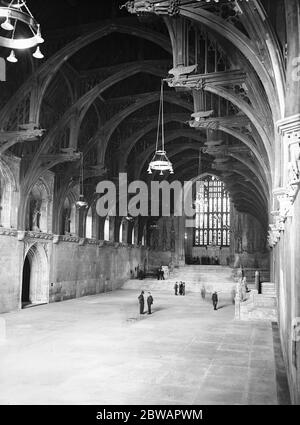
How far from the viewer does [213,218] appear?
157 feet

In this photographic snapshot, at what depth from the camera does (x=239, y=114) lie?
14391 mm

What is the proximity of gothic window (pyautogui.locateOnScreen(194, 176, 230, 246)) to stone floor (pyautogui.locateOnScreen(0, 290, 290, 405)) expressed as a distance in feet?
94.3

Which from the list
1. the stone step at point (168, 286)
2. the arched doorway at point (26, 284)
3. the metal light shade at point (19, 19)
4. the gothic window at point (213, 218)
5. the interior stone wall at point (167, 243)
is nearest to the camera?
the metal light shade at point (19, 19)

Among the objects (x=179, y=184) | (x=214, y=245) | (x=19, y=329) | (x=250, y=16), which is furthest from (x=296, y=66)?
(x=214, y=245)

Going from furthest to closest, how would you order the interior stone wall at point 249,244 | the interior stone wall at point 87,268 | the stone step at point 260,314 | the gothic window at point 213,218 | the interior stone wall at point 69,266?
the gothic window at point 213,218 < the interior stone wall at point 249,244 < the interior stone wall at point 87,268 < the interior stone wall at point 69,266 < the stone step at point 260,314

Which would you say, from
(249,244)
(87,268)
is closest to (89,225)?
(87,268)

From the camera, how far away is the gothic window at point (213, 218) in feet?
157

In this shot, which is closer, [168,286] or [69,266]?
[69,266]

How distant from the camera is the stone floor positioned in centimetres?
809

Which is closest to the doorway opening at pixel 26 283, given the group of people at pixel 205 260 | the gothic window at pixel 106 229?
the gothic window at pixel 106 229

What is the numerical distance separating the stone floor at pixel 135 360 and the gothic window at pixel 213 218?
1131 inches

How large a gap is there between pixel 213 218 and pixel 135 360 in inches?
1492
